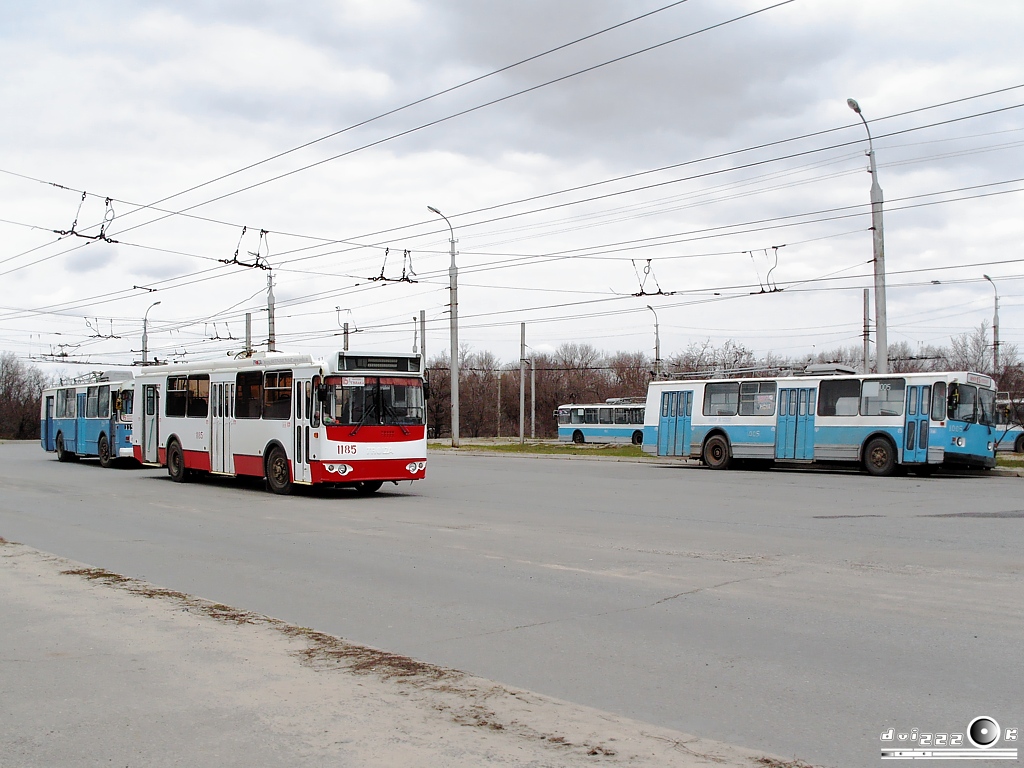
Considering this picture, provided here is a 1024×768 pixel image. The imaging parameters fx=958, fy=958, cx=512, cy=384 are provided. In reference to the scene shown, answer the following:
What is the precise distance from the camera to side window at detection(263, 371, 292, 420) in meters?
20.1

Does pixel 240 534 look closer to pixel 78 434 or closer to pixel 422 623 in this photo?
pixel 422 623

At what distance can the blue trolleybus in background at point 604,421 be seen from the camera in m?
61.3

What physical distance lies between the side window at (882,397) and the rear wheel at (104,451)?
24567 millimetres

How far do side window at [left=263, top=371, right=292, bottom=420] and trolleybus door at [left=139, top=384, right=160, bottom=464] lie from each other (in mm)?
6415

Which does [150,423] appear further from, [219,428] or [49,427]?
[49,427]

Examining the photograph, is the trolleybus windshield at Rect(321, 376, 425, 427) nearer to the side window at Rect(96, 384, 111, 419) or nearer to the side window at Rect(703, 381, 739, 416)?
the side window at Rect(703, 381, 739, 416)

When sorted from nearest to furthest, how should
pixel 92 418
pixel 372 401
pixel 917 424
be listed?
pixel 372 401, pixel 917 424, pixel 92 418

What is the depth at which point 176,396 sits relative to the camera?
2484cm

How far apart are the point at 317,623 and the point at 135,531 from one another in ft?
24.9

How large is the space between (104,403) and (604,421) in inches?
1399

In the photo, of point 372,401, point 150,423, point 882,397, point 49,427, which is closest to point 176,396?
point 150,423

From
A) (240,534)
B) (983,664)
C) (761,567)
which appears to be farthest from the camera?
(240,534)

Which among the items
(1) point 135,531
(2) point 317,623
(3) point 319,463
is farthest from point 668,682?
(3) point 319,463

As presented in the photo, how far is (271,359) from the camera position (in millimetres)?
20984
